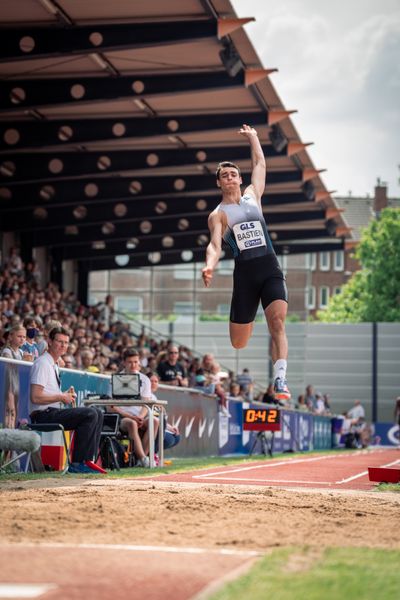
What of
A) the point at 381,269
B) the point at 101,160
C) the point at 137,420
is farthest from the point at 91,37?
the point at 381,269

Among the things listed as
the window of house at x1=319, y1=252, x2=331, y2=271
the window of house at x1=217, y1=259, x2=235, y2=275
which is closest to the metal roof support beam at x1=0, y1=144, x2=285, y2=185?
the window of house at x1=217, y1=259, x2=235, y2=275

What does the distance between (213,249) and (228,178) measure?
0.94 meters

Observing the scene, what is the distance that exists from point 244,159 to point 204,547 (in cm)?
2579

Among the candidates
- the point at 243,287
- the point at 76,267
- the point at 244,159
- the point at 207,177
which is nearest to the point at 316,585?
the point at 243,287

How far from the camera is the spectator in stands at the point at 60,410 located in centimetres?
1245

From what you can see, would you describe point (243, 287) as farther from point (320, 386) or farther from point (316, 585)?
point (320, 386)

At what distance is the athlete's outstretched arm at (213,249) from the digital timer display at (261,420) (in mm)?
13658

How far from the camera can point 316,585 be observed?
4.79 m

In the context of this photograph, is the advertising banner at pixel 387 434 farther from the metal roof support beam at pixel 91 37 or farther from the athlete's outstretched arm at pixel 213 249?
the athlete's outstretched arm at pixel 213 249

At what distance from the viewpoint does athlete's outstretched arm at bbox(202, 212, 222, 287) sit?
9492mm

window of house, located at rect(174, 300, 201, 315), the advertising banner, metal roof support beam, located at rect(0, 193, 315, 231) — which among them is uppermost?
A: metal roof support beam, located at rect(0, 193, 315, 231)

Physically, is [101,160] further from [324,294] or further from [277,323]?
[324,294]

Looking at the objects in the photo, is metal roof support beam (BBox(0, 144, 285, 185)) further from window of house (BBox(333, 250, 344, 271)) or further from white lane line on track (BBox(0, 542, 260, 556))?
window of house (BBox(333, 250, 344, 271))

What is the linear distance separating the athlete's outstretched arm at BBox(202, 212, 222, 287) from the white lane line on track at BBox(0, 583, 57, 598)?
197 inches
